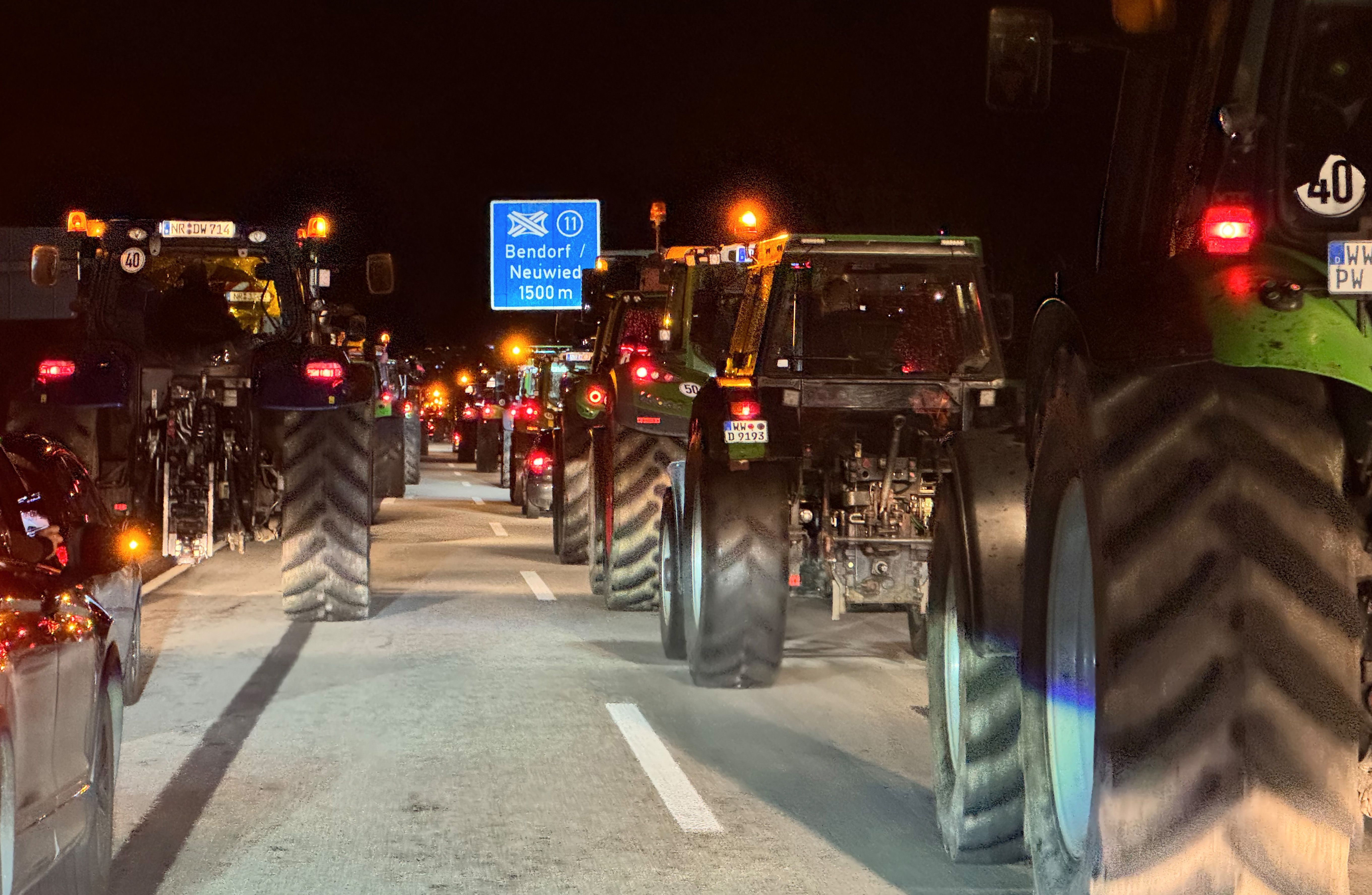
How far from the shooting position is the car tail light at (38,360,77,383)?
1527 centimetres

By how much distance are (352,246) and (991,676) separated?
2555 inches

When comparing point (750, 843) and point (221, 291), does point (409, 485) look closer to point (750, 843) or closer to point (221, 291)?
point (221, 291)

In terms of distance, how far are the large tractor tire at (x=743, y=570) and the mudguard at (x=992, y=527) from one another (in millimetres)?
3589

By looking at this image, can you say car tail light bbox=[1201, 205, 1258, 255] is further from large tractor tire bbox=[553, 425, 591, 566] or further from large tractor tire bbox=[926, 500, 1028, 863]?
large tractor tire bbox=[553, 425, 591, 566]

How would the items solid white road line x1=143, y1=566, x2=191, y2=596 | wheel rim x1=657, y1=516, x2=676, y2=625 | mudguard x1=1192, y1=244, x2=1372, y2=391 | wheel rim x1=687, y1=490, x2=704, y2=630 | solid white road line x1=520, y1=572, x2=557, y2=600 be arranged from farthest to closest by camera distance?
solid white road line x1=143, y1=566, x2=191, y2=596
solid white road line x1=520, y1=572, x2=557, y2=600
wheel rim x1=657, y1=516, x2=676, y2=625
wheel rim x1=687, y1=490, x2=704, y2=630
mudguard x1=1192, y1=244, x2=1372, y2=391

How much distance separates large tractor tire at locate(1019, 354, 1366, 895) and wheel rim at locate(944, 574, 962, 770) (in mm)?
2267

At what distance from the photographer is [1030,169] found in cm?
3759

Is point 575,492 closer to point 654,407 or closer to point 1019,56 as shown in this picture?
point 654,407

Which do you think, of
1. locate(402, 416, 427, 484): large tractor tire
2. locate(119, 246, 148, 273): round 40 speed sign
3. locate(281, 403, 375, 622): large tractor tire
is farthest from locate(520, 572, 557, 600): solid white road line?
locate(402, 416, 427, 484): large tractor tire

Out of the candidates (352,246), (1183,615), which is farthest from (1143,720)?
(352,246)

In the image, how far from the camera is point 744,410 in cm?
1050

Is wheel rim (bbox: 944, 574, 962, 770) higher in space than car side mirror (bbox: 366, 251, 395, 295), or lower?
lower

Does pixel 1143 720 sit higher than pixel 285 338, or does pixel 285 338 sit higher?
pixel 285 338

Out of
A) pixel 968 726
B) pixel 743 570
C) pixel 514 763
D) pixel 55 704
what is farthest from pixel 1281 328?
pixel 743 570
